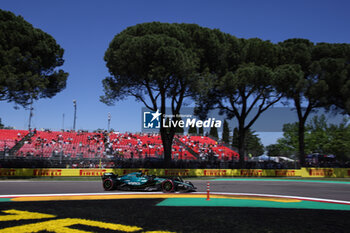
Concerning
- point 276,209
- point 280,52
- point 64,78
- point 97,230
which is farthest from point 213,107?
point 97,230

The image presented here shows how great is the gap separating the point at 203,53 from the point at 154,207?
2188 cm

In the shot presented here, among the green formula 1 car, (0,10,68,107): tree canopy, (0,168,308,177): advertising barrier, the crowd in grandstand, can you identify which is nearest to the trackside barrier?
(0,168,308,177): advertising barrier

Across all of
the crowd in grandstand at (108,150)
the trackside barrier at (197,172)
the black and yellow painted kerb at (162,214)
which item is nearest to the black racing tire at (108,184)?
the black and yellow painted kerb at (162,214)

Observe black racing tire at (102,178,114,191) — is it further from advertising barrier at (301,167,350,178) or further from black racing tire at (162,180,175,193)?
advertising barrier at (301,167,350,178)

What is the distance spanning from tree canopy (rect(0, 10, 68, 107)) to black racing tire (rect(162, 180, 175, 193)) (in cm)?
1742

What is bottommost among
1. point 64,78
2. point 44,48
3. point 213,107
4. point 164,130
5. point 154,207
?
point 154,207

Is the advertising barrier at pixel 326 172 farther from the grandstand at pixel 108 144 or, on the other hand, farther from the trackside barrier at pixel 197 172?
the grandstand at pixel 108 144

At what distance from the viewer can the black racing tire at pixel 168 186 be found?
14781 millimetres

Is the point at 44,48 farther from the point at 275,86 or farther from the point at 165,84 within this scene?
the point at 275,86

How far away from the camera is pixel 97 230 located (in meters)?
6.91

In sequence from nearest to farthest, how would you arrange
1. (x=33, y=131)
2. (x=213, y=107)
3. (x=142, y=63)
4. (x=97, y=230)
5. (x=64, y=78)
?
(x=97, y=230), (x=142, y=63), (x=64, y=78), (x=213, y=107), (x=33, y=131)

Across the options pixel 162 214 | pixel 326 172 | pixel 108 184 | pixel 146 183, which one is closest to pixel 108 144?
pixel 108 184

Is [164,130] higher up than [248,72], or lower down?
lower down

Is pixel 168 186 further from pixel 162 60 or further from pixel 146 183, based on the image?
pixel 162 60
